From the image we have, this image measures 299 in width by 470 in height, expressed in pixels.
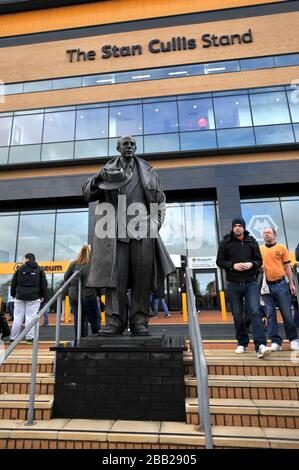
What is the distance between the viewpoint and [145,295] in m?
3.57

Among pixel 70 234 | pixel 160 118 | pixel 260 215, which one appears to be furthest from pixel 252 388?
pixel 160 118

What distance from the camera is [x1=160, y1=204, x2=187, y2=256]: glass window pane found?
17375 mm

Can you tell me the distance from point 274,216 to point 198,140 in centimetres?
626

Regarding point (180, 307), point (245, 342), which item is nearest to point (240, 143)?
point (180, 307)

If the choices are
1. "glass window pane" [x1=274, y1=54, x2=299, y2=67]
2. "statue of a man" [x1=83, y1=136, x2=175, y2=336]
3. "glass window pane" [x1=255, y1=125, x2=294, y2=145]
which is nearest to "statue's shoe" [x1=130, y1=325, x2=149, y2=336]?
"statue of a man" [x1=83, y1=136, x2=175, y2=336]

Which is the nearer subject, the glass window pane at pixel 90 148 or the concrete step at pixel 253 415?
the concrete step at pixel 253 415

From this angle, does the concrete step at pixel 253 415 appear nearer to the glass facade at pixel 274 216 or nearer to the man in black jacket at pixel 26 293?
the man in black jacket at pixel 26 293

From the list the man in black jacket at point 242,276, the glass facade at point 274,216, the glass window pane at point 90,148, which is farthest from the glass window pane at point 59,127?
the man in black jacket at point 242,276

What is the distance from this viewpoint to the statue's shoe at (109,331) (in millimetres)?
3400

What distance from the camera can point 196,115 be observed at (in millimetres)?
17703

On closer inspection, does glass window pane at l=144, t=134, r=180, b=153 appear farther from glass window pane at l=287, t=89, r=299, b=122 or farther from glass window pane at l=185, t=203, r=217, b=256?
glass window pane at l=287, t=89, r=299, b=122

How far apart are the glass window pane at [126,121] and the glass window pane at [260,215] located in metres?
8.01

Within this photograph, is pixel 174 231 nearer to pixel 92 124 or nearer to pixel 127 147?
pixel 92 124

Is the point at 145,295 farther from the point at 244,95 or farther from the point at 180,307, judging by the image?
the point at 244,95
